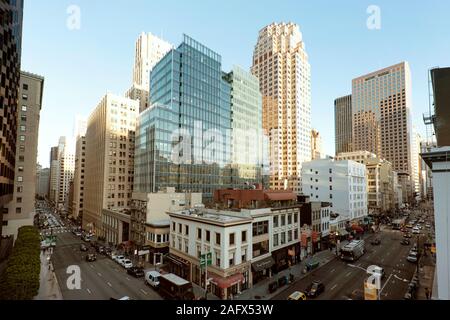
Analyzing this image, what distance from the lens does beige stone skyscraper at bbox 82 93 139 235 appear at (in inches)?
3063

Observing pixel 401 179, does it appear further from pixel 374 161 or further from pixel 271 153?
pixel 271 153

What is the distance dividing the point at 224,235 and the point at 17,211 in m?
54.6

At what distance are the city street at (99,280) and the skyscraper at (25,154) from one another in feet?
41.9

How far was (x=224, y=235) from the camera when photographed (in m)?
29.7

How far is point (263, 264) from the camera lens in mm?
33969

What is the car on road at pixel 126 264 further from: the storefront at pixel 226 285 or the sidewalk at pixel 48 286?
the storefront at pixel 226 285

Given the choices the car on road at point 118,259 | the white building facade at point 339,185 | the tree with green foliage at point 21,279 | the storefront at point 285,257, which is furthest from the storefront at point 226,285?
the white building facade at point 339,185

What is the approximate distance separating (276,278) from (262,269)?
361 cm

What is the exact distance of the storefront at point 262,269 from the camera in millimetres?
32922

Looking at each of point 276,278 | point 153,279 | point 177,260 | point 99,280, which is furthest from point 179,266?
point 276,278

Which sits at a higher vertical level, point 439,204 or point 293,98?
point 293,98

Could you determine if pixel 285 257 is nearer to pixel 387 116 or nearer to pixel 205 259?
pixel 205 259

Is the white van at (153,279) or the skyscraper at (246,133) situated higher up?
the skyscraper at (246,133)

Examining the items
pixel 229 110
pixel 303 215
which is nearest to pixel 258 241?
pixel 303 215
